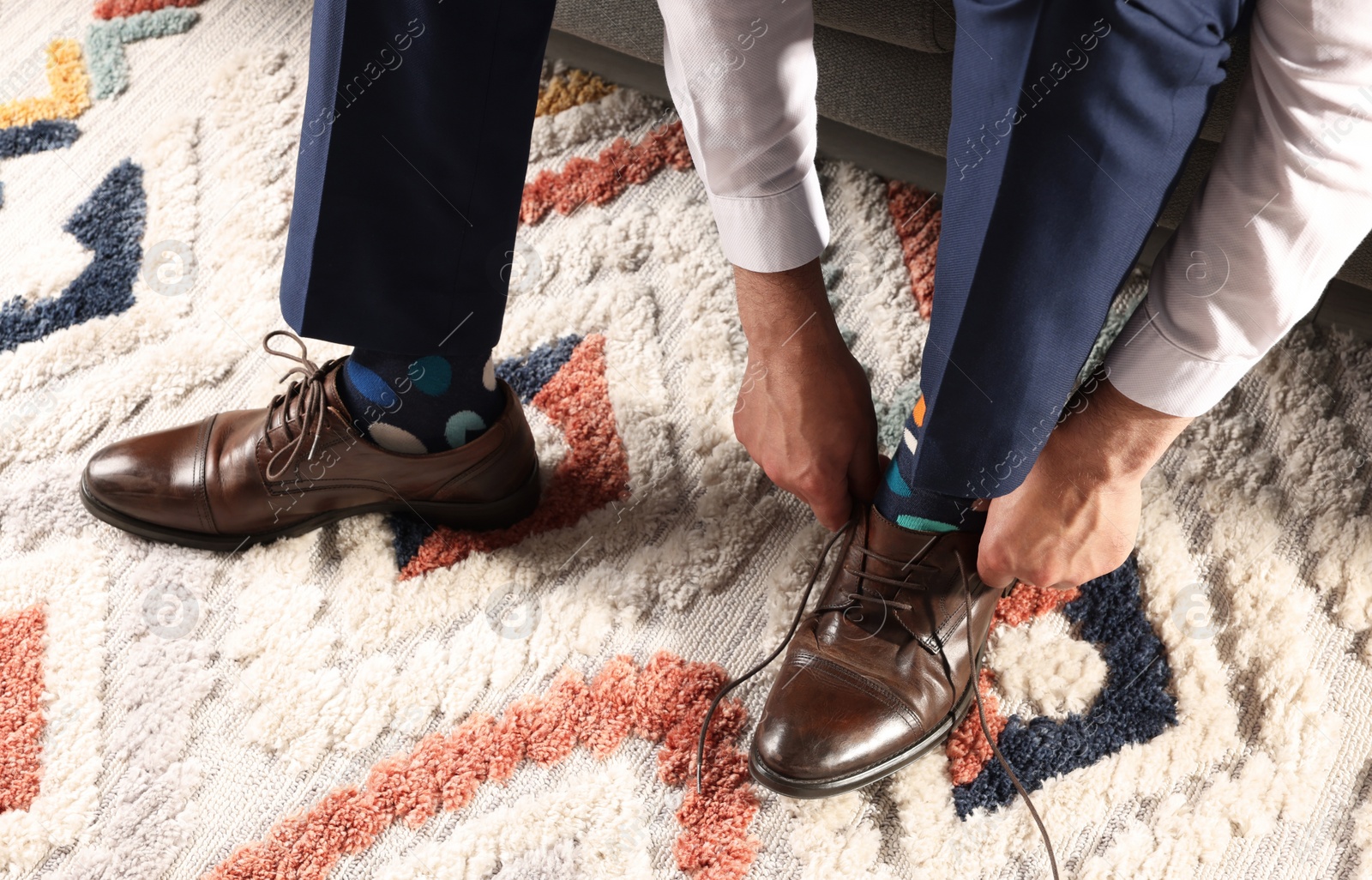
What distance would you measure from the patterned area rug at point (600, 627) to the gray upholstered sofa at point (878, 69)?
8 centimetres

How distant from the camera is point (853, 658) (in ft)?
2.16

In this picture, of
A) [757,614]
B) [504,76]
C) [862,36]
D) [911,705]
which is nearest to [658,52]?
[862,36]

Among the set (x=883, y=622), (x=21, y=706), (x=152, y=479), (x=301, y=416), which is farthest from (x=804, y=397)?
(x=21, y=706)

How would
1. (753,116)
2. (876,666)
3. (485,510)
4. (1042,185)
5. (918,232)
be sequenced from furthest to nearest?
(918,232), (485,510), (876,666), (753,116), (1042,185)

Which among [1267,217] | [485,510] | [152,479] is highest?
[1267,217]

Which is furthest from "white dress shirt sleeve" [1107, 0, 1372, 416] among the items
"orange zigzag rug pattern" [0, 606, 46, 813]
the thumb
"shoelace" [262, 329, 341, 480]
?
"orange zigzag rug pattern" [0, 606, 46, 813]

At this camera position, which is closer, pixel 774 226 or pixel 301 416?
pixel 774 226

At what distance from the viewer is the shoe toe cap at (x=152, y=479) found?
75 cm

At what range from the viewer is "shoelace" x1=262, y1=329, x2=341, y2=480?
2.32ft

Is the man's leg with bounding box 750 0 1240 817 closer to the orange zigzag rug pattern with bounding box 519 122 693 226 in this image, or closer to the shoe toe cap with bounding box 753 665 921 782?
the shoe toe cap with bounding box 753 665 921 782

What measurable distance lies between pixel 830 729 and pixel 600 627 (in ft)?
0.67

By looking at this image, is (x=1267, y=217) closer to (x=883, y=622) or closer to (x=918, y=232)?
(x=883, y=622)

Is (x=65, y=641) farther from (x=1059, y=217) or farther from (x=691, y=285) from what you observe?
(x=1059, y=217)

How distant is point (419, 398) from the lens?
69 centimetres
